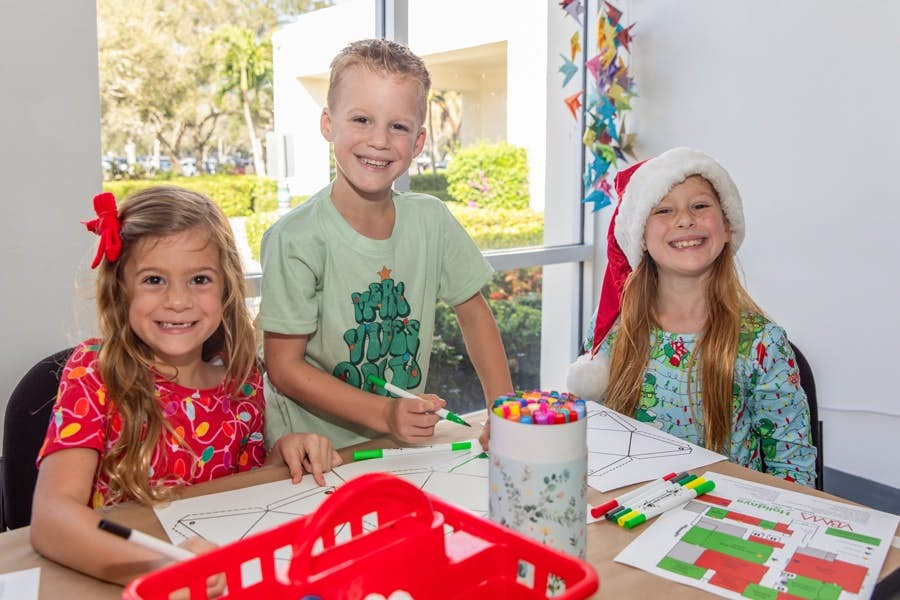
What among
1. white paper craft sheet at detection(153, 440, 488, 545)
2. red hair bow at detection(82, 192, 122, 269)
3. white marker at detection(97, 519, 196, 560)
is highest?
red hair bow at detection(82, 192, 122, 269)

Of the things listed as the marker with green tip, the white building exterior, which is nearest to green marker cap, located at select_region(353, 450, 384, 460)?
the marker with green tip

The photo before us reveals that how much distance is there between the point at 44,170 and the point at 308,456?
123cm

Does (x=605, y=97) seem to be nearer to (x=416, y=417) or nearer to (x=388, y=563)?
(x=416, y=417)

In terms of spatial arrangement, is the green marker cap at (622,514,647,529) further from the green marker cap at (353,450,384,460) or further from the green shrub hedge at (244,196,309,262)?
the green shrub hedge at (244,196,309,262)

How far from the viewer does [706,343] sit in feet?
5.08

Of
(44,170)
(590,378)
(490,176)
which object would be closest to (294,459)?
(590,378)

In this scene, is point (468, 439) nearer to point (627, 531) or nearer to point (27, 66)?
point (627, 531)

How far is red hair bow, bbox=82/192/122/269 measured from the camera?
1.18m

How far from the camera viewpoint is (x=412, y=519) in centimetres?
67

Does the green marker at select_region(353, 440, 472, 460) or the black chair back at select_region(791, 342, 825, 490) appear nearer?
the green marker at select_region(353, 440, 472, 460)

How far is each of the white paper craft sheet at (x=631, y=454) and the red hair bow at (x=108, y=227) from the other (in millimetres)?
771

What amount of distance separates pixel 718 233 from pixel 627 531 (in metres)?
0.88

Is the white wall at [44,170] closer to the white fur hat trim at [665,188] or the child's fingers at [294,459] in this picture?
the child's fingers at [294,459]

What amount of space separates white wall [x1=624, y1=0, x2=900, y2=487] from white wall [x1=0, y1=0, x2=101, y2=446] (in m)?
2.07
